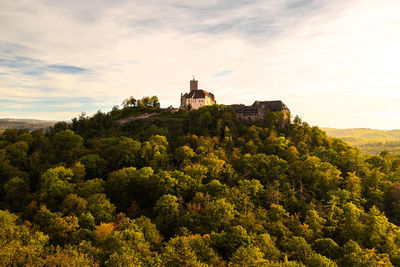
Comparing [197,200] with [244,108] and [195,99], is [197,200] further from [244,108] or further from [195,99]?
[195,99]

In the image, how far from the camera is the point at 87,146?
102m

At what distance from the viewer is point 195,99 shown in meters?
138

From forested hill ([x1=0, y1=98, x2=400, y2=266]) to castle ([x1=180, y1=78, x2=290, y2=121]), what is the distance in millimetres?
8121


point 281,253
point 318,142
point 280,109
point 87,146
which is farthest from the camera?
point 280,109

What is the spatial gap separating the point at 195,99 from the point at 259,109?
36190 mm

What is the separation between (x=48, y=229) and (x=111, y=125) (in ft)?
267

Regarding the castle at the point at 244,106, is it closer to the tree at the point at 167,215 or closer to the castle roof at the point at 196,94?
the castle roof at the point at 196,94

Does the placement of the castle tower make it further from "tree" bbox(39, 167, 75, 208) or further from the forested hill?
"tree" bbox(39, 167, 75, 208)

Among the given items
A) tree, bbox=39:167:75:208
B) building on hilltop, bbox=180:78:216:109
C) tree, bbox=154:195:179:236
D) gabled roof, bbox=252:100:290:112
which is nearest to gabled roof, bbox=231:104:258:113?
gabled roof, bbox=252:100:290:112

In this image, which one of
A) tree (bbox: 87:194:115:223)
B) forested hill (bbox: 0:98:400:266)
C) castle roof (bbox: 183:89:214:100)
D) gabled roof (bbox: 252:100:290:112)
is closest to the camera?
forested hill (bbox: 0:98:400:266)

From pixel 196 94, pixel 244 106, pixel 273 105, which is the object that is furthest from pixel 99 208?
pixel 273 105

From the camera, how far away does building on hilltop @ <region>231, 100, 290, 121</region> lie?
124m

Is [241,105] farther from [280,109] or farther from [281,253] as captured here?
[281,253]

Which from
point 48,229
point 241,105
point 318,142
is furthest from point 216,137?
point 48,229
